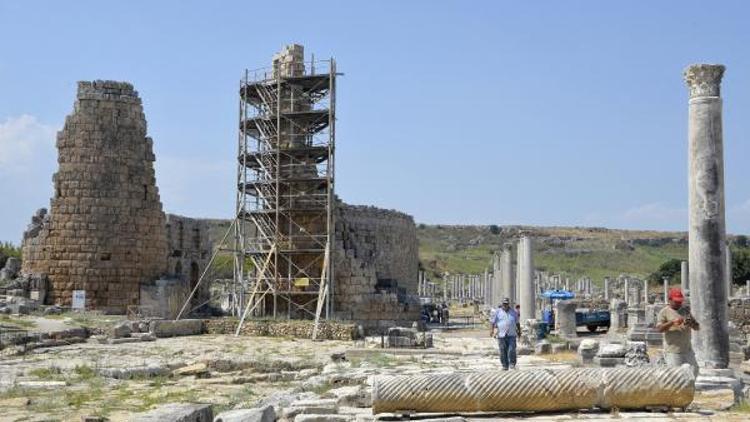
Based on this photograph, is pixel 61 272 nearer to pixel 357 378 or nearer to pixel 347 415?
pixel 357 378

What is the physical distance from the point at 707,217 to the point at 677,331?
92.0 inches

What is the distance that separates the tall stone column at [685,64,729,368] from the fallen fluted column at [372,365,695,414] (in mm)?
3144

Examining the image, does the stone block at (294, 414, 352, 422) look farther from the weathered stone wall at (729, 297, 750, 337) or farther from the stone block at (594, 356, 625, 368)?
the weathered stone wall at (729, 297, 750, 337)

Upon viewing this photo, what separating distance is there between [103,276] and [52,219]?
2.82m

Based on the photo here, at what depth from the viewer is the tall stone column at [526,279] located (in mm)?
27375

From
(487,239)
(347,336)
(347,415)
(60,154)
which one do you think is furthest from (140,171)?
(487,239)

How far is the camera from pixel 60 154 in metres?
32.2

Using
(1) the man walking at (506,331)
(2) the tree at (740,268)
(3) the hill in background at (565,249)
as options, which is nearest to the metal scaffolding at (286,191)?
(1) the man walking at (506,331)

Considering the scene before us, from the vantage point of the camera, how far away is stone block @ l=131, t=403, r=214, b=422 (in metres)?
8.55

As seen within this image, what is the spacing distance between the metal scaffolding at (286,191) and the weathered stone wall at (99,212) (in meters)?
3.83

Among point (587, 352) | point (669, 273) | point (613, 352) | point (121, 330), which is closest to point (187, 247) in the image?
point (121, 330)

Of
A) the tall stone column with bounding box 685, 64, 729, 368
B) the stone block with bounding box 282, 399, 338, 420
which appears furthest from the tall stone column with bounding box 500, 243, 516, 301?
the stone block with bounding box 282, 399, 338, 420

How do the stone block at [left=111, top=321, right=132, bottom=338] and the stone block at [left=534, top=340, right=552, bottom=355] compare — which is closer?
the stone block at [left=534, top=340, right=552, bottom=355]

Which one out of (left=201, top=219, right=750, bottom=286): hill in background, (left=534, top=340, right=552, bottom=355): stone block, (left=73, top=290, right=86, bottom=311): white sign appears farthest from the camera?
(left=201, top=219, right=750, bottom=286): hill in background
